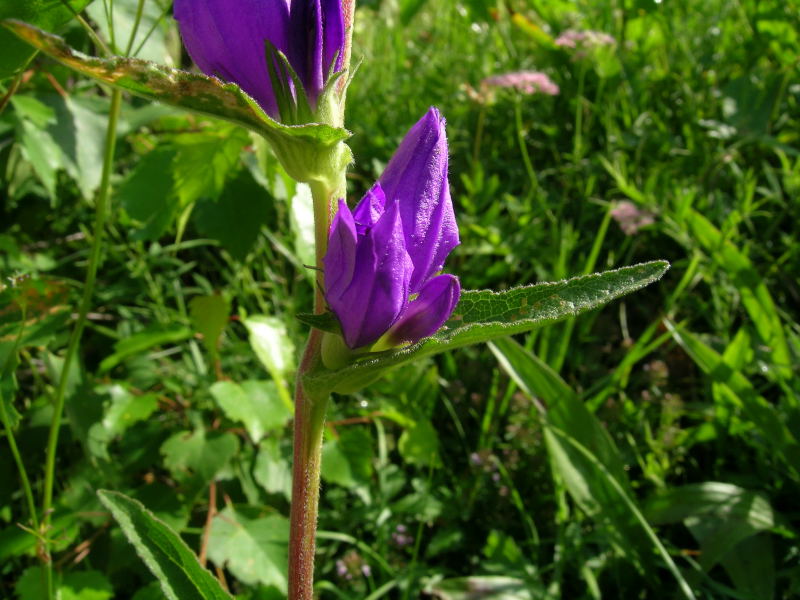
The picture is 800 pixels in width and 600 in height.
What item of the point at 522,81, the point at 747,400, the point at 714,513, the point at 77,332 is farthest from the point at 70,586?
the point at 522,81

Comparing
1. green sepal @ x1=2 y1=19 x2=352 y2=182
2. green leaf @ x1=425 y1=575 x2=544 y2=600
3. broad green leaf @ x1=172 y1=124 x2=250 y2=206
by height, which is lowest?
green leaf @ x1=425 y1=575 x2=544 y2=600

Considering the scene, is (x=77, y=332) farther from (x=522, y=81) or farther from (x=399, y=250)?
(x=522, y=81)

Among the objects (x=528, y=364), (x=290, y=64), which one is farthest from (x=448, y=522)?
(x=290, y=64)

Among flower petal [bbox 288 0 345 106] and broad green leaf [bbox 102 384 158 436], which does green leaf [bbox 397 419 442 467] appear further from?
flower petal [bbox 288 0 345 106]

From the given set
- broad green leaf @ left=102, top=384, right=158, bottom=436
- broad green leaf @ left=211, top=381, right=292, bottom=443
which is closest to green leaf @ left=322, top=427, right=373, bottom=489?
broad green leaf @ left=211, top=381, right=292, bottom=443

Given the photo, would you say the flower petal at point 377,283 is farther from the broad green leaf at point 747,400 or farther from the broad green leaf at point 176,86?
the broad green leaf at point 747,400

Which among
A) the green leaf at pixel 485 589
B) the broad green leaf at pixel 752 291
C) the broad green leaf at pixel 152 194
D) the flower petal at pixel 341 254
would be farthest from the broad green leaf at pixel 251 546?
the broad green leaf at pixel 752 291
